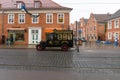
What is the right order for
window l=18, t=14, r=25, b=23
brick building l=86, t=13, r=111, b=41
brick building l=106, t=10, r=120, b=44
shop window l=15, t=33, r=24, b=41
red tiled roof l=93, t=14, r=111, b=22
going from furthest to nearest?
red tiled roof l=93, t=14, r=111, b=22 < brick building l=86, t=13, r=111, b=41 < brick building l=106, t=10, r=120, b=44 < window l=18, t=14, r=25, b=23 < shop window l=15, t=33, r=24, b=41

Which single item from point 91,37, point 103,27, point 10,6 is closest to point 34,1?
point 10,6

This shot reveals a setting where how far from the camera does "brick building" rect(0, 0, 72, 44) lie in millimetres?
46438

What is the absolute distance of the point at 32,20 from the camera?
4747 cm

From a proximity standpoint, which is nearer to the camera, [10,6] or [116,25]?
[10,6]

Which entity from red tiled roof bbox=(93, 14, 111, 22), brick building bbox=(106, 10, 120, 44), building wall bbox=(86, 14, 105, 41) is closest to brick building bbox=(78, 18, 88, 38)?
building wall bbox=(86, 14, 105, 41)

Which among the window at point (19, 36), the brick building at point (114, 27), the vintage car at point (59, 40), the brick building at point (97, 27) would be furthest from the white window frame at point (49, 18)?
the brick building at point (97, 27)

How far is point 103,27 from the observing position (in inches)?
3167

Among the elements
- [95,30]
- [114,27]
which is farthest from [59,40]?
[95,30]

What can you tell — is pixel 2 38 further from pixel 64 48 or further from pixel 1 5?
pixel 64 48

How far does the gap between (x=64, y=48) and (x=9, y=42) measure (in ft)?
56.0

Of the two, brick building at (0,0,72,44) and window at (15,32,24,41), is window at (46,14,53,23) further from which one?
window at (15,32,24,41)

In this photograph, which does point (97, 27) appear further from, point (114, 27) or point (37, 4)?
point (37, 4)

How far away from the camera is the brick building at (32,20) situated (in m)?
46.4

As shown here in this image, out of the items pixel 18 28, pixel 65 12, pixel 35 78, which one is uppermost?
pixel 65 12
